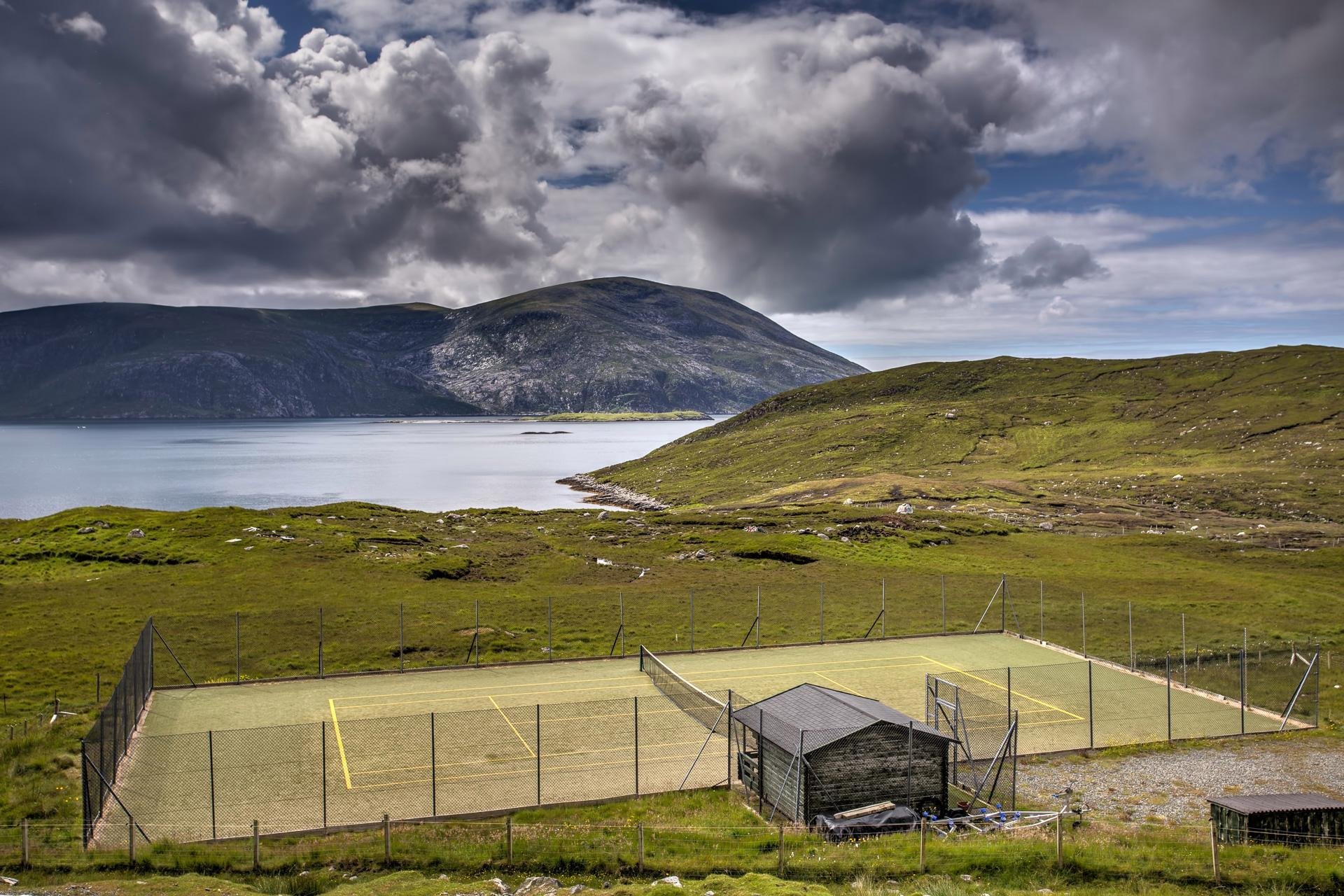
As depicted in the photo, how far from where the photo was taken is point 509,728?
102 ft

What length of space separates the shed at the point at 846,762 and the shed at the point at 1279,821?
6273 millimetres

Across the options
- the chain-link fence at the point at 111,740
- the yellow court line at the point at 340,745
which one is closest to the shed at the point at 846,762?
the yellow court line at the point at 340,745

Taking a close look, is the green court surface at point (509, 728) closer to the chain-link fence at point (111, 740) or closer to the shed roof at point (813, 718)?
the chain-link fence at point (111, 740)

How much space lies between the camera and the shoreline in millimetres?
131750

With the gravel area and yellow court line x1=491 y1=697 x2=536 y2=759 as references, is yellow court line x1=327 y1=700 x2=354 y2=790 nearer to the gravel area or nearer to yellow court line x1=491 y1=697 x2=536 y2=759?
yellow court line x1=491 y1=697 x2=536 y2=759

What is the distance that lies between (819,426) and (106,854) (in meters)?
170

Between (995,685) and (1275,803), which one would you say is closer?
(1275,803)

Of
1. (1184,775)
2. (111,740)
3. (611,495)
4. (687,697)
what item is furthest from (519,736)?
(611,495)

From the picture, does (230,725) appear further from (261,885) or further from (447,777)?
(261,885)

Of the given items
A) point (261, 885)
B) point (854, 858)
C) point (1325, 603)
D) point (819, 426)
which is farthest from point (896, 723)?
point (819, 426)

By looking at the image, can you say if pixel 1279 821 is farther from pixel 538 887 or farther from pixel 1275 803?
pixel 538 887

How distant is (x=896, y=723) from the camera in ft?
77.8

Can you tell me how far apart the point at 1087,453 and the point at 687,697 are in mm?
126966

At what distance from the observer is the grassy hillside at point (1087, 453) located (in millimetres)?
103000
